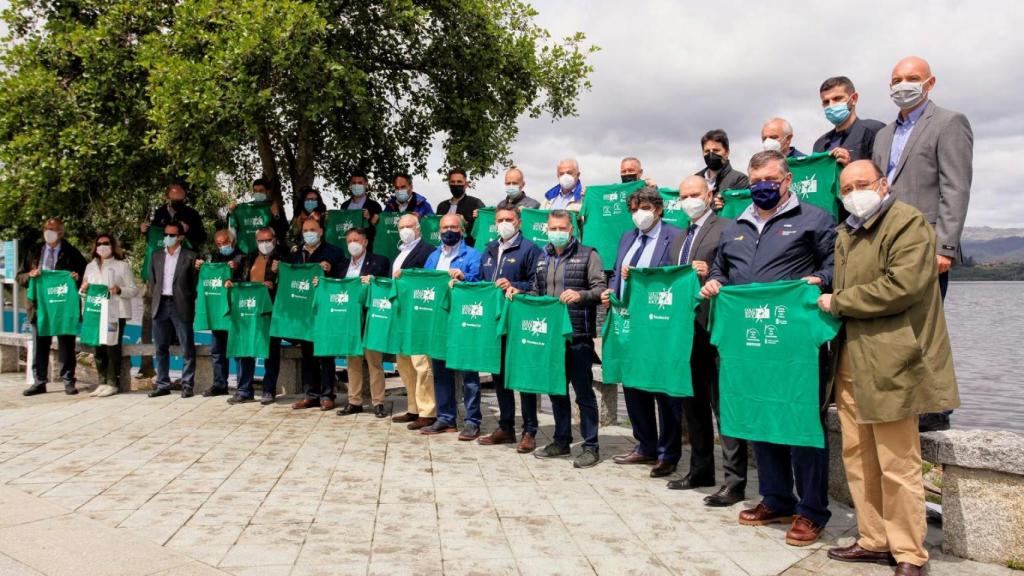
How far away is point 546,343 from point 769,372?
8.06 feet

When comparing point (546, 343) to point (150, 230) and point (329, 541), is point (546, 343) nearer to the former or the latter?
point (329, 541)

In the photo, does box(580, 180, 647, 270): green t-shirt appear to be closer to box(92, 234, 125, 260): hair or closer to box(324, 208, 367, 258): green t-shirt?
box(324, 208, 367, 258): green t-shirt

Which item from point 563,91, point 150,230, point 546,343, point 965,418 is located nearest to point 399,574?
point 546,343

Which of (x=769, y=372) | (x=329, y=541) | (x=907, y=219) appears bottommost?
(x=329, y=541)

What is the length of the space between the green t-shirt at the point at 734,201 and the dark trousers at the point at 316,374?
5.54 meters

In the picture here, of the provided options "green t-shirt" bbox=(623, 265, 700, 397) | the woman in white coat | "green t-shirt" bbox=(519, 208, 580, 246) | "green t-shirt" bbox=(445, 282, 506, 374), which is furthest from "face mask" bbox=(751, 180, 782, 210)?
the woman in white coat

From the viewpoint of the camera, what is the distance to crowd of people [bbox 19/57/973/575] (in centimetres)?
428

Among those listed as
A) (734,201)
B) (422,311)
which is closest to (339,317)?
(422,311)

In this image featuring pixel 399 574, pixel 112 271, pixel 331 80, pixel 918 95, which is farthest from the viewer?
pixel 112 271

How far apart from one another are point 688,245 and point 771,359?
4.92 ft

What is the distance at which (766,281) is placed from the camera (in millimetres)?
5098

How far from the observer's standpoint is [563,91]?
12688mm

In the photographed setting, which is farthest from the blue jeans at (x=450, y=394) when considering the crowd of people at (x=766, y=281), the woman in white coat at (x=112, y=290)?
the woman in white coat at (x=112, y=290)

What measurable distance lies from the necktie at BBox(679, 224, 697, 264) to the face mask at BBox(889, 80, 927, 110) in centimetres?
176
